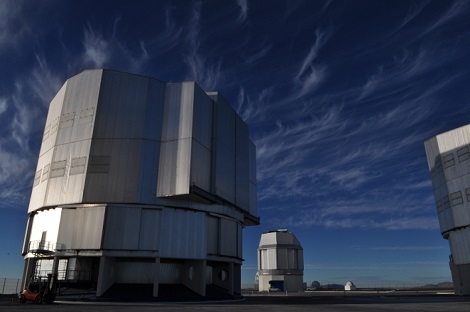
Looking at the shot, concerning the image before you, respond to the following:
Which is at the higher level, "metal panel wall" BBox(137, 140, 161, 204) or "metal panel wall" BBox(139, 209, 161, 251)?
"metal panel wall" BBox(137, 140, 161, 204)

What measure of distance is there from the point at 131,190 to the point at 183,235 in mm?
6905

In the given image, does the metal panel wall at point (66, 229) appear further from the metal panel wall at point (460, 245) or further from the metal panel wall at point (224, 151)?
the metal panel wall at point (460, 245)

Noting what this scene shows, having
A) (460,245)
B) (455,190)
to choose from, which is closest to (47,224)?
(455,190)

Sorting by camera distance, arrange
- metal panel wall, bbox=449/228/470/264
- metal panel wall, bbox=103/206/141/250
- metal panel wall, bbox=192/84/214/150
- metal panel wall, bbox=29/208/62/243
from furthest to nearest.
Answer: metal panel wall, bbox=449/228/470/264 → metal panel wall, bbox=192/84/214/150 → metal panel wall, bbox=29/208/62/243 → metal panel wall, bbox=103/206/141/250

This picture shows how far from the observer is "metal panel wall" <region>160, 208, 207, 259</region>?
117ft

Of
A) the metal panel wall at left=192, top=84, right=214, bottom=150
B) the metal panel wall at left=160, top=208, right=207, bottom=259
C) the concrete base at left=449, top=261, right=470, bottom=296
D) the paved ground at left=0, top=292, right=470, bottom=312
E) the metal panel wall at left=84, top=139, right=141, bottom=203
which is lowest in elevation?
the paved ground at left=0, top=292, right=470, bottom=312

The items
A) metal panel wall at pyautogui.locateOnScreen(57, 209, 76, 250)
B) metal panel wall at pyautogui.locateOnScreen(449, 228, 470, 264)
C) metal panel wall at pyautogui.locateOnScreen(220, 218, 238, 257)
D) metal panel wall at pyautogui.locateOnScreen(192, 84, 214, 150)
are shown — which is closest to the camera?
metal panel wall at pyautogui.locateOnScreen(57, 209, 76, 250)

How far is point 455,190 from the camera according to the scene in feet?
164

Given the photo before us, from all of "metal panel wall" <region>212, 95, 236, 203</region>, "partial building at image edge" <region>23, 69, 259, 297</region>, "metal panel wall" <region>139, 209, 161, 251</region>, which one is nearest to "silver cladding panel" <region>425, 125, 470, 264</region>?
"metal panel wall" <region>212, 95, 236, 203</region>

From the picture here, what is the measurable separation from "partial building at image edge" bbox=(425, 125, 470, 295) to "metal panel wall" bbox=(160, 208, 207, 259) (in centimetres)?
3550

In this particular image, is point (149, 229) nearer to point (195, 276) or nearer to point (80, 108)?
point (195, 276)

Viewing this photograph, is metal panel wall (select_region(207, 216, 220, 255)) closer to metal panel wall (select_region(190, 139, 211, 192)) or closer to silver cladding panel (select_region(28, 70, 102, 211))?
metal panel wall (select_region(190, 139, 211, 192))

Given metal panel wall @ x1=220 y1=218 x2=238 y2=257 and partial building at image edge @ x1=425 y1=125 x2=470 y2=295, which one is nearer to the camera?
metal panel wall @ x1=220 y1=218 x2=238 y2=257

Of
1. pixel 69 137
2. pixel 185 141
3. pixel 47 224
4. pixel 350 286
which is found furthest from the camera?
pixel 350 286
